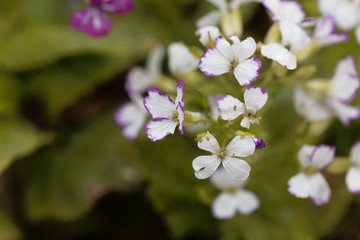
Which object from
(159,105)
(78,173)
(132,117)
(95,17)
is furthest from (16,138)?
(159,105)

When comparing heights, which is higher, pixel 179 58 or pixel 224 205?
pixel 179 58

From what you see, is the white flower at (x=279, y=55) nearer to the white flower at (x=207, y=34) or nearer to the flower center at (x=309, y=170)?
the white flower at (x=207, y=34)

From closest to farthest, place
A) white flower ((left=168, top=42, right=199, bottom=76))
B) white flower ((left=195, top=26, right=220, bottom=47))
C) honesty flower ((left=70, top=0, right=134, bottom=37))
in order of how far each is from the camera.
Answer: white flower ((left=195, top=26, right=220, bottom=47)) → honesty flower ((left=70, top=0, right=134, bottom=37)) → white flower ((left=168, top=42, right=199, bottom=76))

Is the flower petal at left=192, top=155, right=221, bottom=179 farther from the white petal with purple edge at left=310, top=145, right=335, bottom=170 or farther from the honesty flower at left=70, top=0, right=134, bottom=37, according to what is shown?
the honesty flower at left=70, top=0, right=134, bottom=37

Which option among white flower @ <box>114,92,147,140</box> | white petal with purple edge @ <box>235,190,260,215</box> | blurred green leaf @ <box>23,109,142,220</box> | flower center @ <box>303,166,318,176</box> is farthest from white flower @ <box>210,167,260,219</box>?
blurred green leaf @ <box>23,109,142,220</box>

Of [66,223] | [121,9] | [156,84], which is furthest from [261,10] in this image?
[66,223]

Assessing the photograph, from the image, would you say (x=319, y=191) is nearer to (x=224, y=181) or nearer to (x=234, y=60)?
(x=224, y=181)
